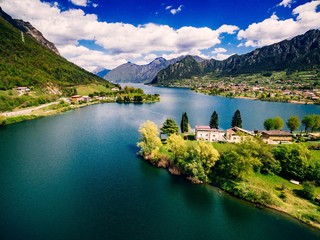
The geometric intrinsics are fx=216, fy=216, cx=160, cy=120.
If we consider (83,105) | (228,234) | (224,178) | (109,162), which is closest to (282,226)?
(228,234)

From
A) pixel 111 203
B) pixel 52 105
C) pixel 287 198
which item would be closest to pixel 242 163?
pixel 287 198

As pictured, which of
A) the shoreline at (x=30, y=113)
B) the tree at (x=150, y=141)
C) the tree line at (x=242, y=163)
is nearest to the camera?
the tree line at (x=242, y=163)

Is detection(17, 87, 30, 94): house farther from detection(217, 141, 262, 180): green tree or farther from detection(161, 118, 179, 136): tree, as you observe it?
detection(217, 141, 262, 180): green tree

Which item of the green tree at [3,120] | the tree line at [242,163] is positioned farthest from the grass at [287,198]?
the green tree at [3,120]

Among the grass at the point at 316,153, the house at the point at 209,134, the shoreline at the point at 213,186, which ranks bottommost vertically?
the shoreline at the point at 213,186

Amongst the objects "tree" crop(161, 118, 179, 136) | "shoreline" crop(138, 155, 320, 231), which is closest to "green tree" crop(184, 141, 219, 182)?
"shoreline" crop(138, 155, 320, 231)

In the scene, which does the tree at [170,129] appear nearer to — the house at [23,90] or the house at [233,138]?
the house at [233,138]

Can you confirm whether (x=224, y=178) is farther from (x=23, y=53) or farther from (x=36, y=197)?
(x=23, y=53)

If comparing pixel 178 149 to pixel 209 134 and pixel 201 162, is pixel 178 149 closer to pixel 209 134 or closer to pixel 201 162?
pixel 201 162

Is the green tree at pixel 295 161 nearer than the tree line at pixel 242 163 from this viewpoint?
No
